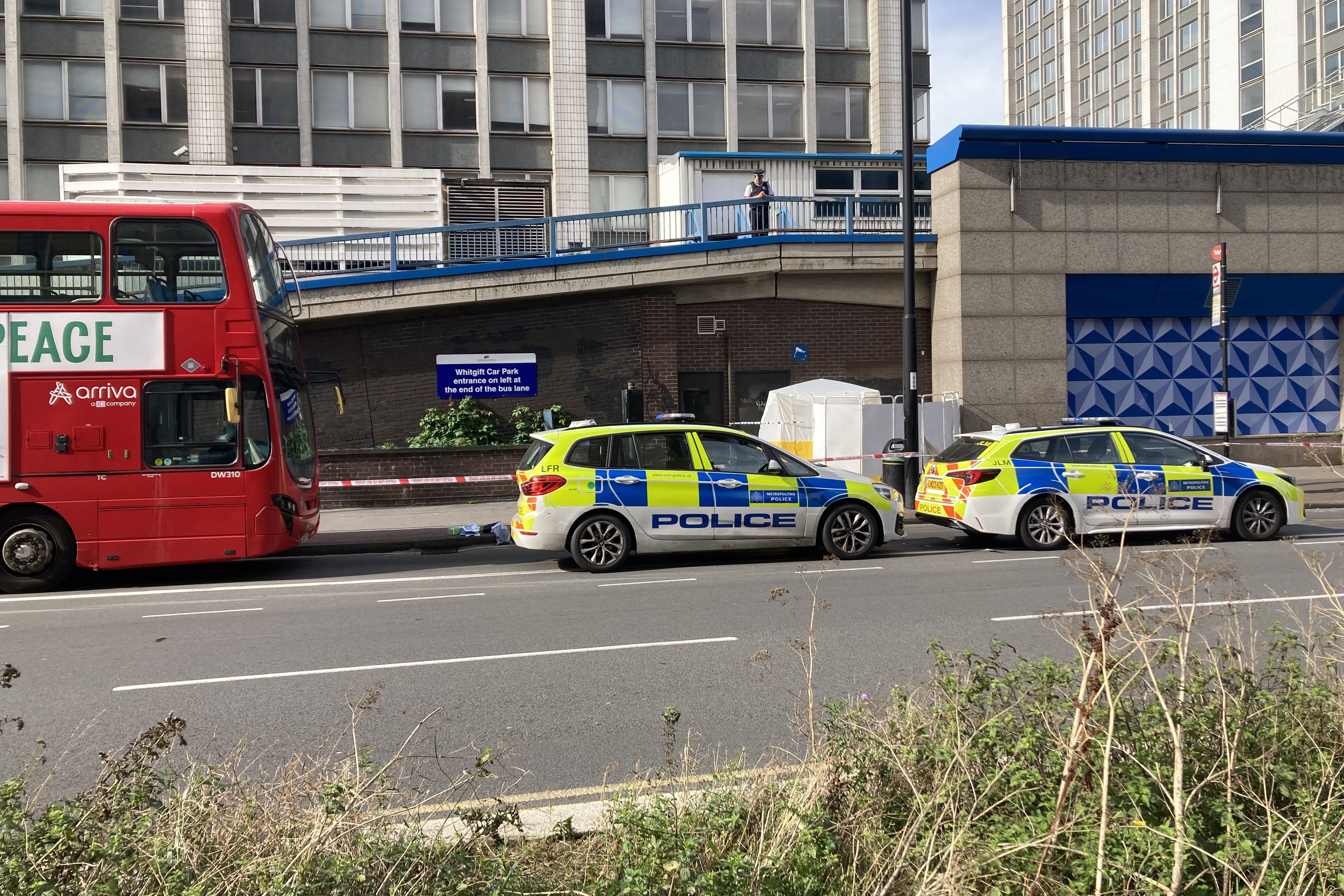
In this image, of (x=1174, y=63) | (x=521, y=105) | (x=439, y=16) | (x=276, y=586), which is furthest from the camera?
(x=1174, y=63)

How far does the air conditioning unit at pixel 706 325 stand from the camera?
21953 mm

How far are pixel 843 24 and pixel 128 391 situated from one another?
27.9 meters

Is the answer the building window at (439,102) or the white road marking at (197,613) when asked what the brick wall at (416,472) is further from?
the building window at (439,102)

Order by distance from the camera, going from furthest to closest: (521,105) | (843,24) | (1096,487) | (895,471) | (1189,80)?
(1189,80) < (843,24) < (521,105) < (895,471) < (1096,487)

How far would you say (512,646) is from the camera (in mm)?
→ 8234

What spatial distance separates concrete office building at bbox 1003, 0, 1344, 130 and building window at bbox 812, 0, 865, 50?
12948 millimetres

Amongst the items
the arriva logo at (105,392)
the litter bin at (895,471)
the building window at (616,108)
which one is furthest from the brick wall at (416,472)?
the building window at (616,108)

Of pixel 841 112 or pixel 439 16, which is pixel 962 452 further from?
pixel 439 16

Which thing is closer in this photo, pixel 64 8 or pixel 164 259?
pixel 164 259

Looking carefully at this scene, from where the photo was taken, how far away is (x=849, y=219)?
2200 centimetres

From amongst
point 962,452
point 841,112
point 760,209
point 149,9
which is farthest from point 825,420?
point 149,9

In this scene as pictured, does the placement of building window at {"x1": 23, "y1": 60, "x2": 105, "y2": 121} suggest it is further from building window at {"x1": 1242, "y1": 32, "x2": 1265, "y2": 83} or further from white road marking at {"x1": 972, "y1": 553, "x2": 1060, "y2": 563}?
building window at {"x1": 1242, "y1": 32, "x2": 1265, "y2": 83}

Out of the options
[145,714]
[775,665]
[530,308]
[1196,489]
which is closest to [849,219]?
[530,308]

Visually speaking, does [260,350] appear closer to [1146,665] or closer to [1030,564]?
[1030,564]
